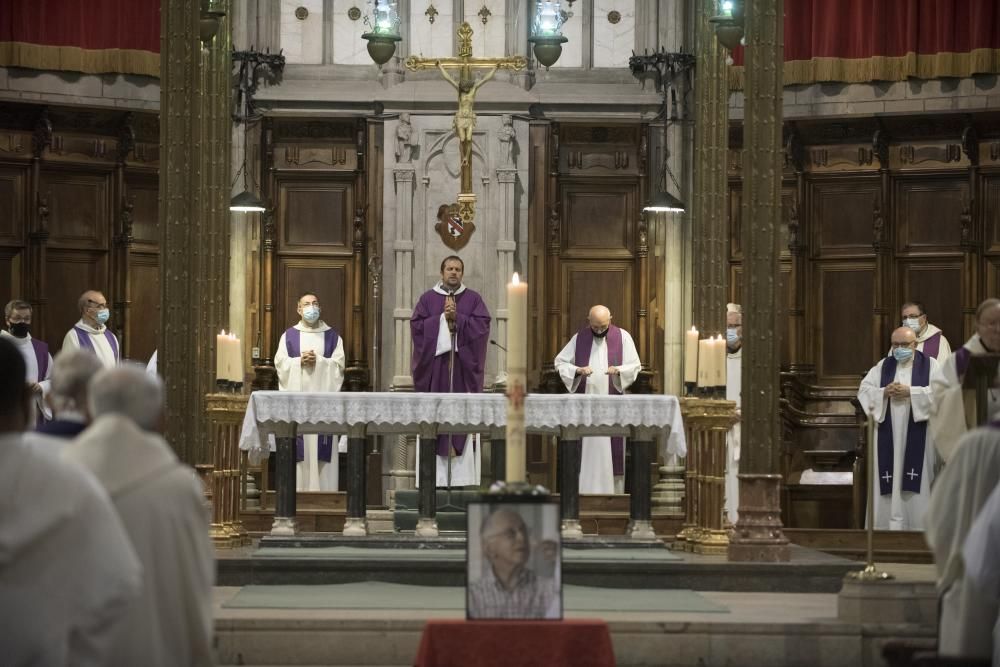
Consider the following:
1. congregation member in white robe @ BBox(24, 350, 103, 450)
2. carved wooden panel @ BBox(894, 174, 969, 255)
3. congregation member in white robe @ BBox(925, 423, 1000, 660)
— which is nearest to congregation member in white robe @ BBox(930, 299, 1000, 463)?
congregation member in white robe @ BBox(925, 423, 1000, 660)

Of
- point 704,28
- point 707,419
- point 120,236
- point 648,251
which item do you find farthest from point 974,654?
point 120,236

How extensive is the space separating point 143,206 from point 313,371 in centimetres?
238

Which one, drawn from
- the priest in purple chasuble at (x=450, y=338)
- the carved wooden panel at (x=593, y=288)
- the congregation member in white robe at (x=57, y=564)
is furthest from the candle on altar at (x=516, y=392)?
the carved wooden panel at (x=593, y=288)

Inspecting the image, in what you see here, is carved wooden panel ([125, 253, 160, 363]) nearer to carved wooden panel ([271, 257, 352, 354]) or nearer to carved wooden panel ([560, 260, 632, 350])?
carved wooden panel ([271, 257, 352, 354])

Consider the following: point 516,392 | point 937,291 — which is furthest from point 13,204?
point 516,392

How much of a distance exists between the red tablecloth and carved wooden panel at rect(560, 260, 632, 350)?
9502 mm

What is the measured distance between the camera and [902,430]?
14.9 metres

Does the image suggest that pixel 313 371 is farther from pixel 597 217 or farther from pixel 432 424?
pixel 432 424

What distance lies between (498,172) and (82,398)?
10.6m

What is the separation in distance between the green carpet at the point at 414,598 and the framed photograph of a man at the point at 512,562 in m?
2.33

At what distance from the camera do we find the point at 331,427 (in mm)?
11922

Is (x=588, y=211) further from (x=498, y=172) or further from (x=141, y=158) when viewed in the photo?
(x=141, y=158)

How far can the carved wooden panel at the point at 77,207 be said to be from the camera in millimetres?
15781

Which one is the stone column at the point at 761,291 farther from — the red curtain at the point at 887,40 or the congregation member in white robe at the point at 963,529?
the red curtain at the point at 887,40
